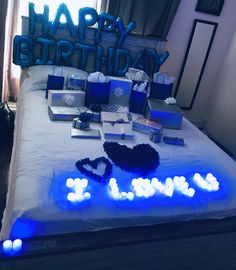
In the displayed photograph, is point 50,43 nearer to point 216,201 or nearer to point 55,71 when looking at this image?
point 55,71

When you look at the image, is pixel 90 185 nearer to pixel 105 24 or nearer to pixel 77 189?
pixel 77 189

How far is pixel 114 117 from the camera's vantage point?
2.29 m

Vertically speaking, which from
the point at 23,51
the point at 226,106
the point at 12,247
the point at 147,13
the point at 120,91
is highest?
the point at 147,13

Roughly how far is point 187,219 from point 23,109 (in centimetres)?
151

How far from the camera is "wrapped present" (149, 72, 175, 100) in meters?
2.84

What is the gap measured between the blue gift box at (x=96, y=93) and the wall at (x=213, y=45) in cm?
146

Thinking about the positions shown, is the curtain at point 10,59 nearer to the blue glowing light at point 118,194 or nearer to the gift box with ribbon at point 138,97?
the gift box with ribbon at point 138,97

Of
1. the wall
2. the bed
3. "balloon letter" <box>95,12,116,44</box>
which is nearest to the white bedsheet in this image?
the bed

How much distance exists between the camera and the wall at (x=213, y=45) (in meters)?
3.51

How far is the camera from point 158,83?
284 cm

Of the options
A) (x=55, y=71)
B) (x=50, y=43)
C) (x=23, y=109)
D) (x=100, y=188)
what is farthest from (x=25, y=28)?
(x=100, y=188)

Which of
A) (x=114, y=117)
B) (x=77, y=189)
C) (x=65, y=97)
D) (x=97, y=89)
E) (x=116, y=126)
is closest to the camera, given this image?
(x=77, y=189)

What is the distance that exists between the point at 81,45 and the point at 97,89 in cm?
83

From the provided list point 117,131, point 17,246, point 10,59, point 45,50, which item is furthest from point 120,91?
point 17,246
